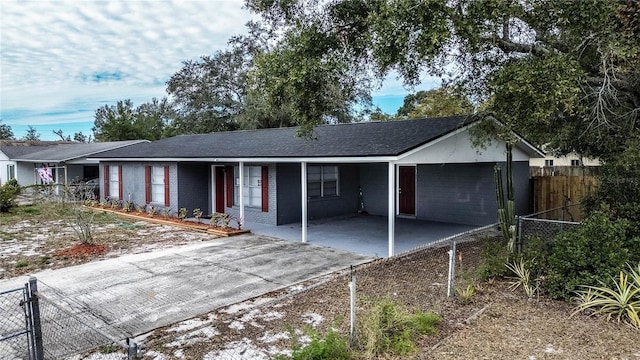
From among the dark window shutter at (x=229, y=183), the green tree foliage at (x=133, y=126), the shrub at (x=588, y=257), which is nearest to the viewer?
the shrub at (x=588, y=257)

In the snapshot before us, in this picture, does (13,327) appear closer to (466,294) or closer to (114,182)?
(466,294)

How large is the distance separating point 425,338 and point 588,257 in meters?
3.03

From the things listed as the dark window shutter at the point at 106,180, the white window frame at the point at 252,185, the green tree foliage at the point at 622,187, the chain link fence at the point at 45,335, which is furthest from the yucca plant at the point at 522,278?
the dark window shutter at the point at 106,180

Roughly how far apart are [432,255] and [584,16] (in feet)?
17.8

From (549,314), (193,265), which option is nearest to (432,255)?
(549,314)

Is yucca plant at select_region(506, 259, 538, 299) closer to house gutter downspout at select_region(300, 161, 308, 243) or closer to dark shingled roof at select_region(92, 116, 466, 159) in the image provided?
dark shingled roof at select_region(92, 116, 466, 159)

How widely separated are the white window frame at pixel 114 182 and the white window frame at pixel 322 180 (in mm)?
9305

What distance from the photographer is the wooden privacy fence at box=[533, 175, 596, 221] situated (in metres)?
13.5

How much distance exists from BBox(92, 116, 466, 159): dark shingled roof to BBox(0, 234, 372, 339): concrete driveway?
100 inches

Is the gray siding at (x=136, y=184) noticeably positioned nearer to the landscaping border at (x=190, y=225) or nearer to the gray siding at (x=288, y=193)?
the landscaping border at (x=190, y=225)

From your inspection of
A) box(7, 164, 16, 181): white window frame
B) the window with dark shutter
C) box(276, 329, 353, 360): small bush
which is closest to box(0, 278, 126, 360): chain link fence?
box(276, 329, 353, 360): small bush

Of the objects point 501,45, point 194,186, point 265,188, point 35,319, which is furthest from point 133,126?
point 35,319

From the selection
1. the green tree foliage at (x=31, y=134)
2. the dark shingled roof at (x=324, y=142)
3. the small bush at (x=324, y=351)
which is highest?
the green tree foliage at (x=31, y=134)

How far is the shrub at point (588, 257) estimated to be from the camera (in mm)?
6055
